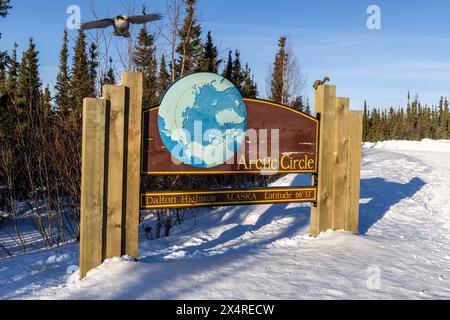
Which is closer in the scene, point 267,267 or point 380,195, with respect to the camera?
point 267,267

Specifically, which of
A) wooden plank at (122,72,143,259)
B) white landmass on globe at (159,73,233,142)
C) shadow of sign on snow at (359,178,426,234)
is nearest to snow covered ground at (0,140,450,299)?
shadow of sign on snow at (359,178,426,234)

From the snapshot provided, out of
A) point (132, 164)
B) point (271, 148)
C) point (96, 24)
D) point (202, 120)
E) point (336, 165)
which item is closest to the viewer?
point (132, 164)

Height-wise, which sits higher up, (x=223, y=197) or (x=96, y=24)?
(x=96, y=24)

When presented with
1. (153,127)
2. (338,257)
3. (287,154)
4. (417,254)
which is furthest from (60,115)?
(417,254)

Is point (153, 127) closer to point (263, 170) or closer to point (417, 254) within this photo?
point (263, 170)

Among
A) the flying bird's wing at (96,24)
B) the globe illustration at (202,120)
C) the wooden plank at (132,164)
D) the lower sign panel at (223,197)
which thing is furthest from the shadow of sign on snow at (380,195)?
the flying bird's wing at (96,24)

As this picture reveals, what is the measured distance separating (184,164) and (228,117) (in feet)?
2.77

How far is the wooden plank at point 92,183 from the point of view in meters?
4.24

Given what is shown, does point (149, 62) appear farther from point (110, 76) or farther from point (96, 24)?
point (96, 24)

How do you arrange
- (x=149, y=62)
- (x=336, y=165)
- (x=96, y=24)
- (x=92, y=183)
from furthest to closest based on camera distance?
(x=149, y=62) < (x=336, y=165) < (x=96, y=24) < (x=92, y=183)

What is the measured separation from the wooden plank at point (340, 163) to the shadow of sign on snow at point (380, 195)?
82 cm

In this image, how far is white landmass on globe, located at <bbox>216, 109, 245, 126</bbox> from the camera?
5.16m

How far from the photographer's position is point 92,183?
4.29 m

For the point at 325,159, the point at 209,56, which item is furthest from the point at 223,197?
the point at 209,56
